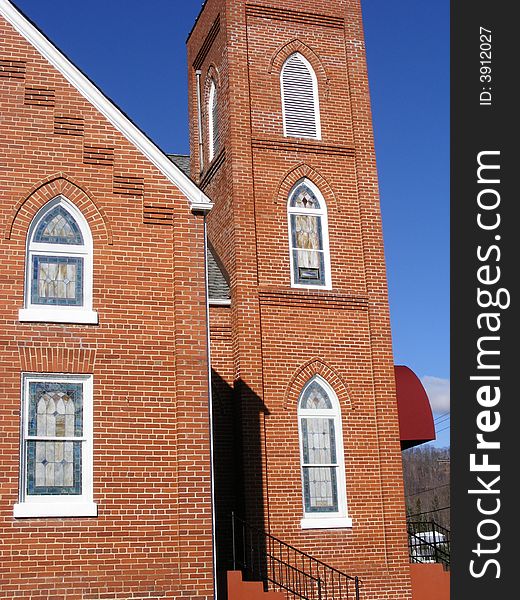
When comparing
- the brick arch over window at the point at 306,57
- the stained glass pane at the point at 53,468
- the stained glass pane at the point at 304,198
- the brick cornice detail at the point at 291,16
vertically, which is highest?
the brick cornice detail at the point at 291,16

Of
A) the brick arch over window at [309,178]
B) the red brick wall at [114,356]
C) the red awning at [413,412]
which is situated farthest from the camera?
the red awning at [413,412]

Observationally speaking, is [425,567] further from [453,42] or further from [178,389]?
[453,42]

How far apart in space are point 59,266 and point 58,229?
570 mm

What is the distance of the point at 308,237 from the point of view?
60.9ft

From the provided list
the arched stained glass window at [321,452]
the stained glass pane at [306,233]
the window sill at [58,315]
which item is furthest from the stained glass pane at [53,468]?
the stained glass pane at [306,233]

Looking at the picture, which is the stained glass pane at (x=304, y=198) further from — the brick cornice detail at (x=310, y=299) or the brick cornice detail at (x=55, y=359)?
the brick cornice detail at (x=55, y=359)

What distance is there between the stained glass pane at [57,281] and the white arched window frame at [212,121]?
24.5 ft

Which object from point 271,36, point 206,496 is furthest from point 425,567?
point 271,36

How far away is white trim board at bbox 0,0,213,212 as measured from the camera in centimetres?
1389

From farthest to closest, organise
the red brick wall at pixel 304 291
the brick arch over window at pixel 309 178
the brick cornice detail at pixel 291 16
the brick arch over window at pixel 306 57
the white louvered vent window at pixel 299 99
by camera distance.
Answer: the brick cornice detail at pixel 291 16
the brick arch over window at pixel 306 57
the white louvered vent window at pixel 299 99
the brick arch over window at pixel 309 178
the red brick wall at pixel 304 291

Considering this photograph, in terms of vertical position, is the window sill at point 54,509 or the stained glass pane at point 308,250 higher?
the stained glass pane at point 308,250

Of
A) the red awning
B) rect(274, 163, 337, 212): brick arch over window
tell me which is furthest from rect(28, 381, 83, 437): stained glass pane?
the red awning

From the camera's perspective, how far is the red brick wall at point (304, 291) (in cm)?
1686

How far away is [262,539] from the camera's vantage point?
1627cm
